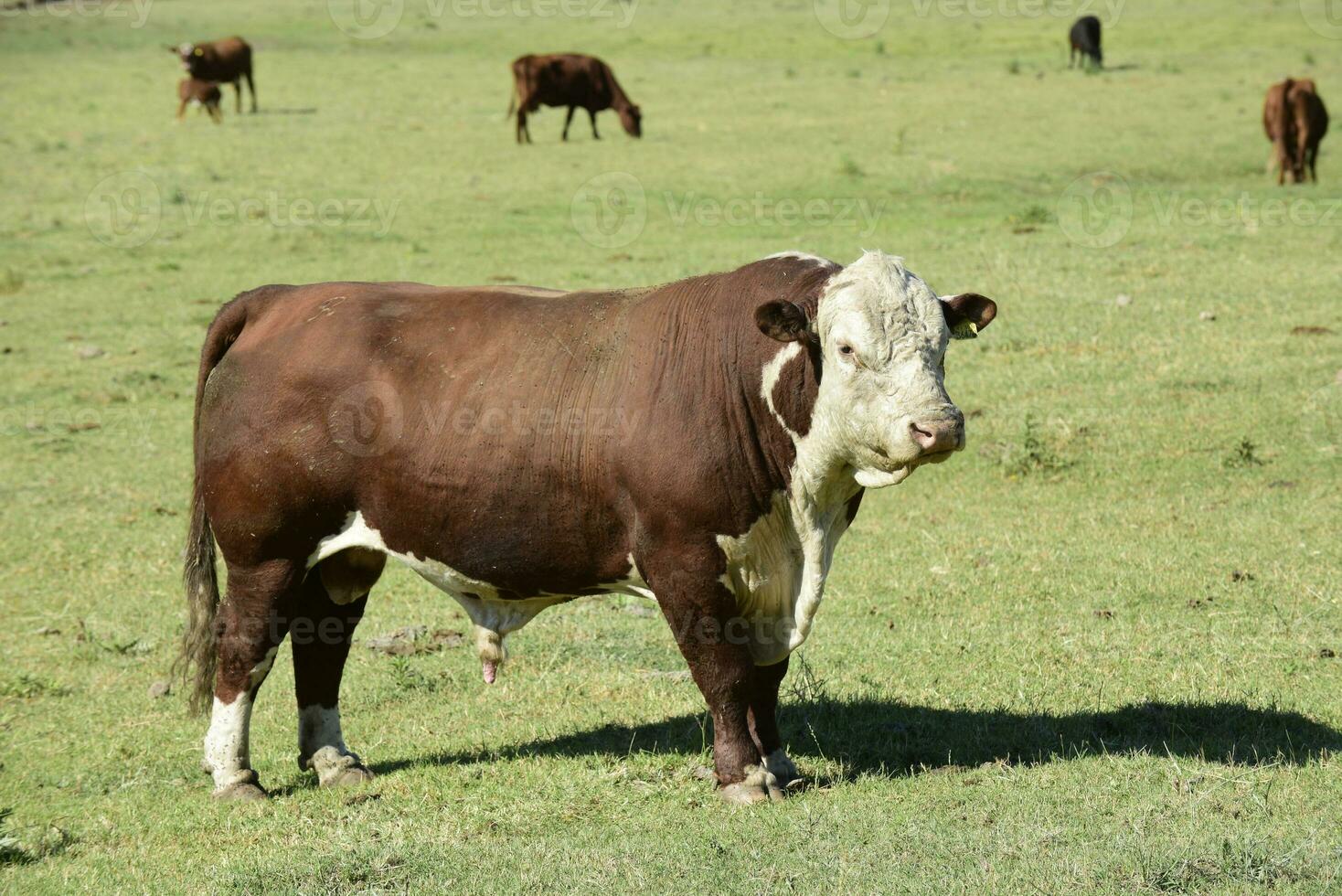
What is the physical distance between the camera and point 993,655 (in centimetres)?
777

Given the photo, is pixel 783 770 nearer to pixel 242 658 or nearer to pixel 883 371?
pixel 883 371

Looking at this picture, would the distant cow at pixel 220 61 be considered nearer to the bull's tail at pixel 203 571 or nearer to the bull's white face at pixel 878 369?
the bull's tail at pixel 203 571

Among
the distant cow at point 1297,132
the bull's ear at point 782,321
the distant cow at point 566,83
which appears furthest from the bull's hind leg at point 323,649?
the distant cow at point 566,83

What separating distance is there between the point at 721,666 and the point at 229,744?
2.26 m

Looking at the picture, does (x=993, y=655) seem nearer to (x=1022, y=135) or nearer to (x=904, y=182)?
(x=904, y=182)

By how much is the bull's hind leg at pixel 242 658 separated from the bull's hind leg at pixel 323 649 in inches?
8.5

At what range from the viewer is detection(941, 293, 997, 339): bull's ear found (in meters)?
5.85

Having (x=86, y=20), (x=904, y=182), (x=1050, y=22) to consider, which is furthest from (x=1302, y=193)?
(x=86, y=20)

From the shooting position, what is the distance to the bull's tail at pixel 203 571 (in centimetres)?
701

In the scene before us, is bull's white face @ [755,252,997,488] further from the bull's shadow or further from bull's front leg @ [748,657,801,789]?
the bull's shadow

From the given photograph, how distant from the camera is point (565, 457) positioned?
241 inches

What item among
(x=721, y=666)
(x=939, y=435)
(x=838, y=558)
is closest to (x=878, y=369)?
(x=939, y=435)

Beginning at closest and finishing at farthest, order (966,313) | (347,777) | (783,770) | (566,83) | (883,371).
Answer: (883,371)
(966,313)
(783,770)
(347,777)
(566,83)

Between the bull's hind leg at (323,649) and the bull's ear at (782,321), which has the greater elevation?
the bull's ear at (782,321)
